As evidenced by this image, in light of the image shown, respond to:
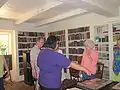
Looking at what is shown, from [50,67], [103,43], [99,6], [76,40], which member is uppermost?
[99,6]

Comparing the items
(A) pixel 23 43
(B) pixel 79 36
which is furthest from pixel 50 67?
(A) pixel 23 43

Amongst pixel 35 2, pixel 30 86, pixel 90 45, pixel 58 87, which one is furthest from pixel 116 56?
pixel 30 86

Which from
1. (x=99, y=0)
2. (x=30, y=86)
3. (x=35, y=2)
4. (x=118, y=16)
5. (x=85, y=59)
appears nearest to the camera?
(x=85, y=59)

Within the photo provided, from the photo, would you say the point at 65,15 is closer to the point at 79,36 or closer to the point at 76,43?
the point at 79,36

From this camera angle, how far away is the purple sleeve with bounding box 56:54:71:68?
1.66m

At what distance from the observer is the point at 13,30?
5719 millimetres

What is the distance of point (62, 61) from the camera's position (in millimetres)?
1678

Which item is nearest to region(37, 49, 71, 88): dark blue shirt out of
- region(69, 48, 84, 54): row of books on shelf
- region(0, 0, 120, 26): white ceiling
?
region(0, 0, 120, 26): white ceiling

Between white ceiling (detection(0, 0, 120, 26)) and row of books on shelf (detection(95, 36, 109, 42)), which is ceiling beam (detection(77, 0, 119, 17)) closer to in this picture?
white ceiling (detection(0, 0, 120, 26))

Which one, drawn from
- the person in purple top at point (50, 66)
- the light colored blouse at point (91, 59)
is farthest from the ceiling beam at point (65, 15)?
the person in purple top at point (50, 66)

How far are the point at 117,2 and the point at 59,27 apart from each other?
263 centimetres

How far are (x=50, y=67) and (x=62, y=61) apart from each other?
20 cm

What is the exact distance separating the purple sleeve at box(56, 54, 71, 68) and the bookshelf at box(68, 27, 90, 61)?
322 centimetres

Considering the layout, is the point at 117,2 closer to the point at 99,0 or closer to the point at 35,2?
the point at 99,0
